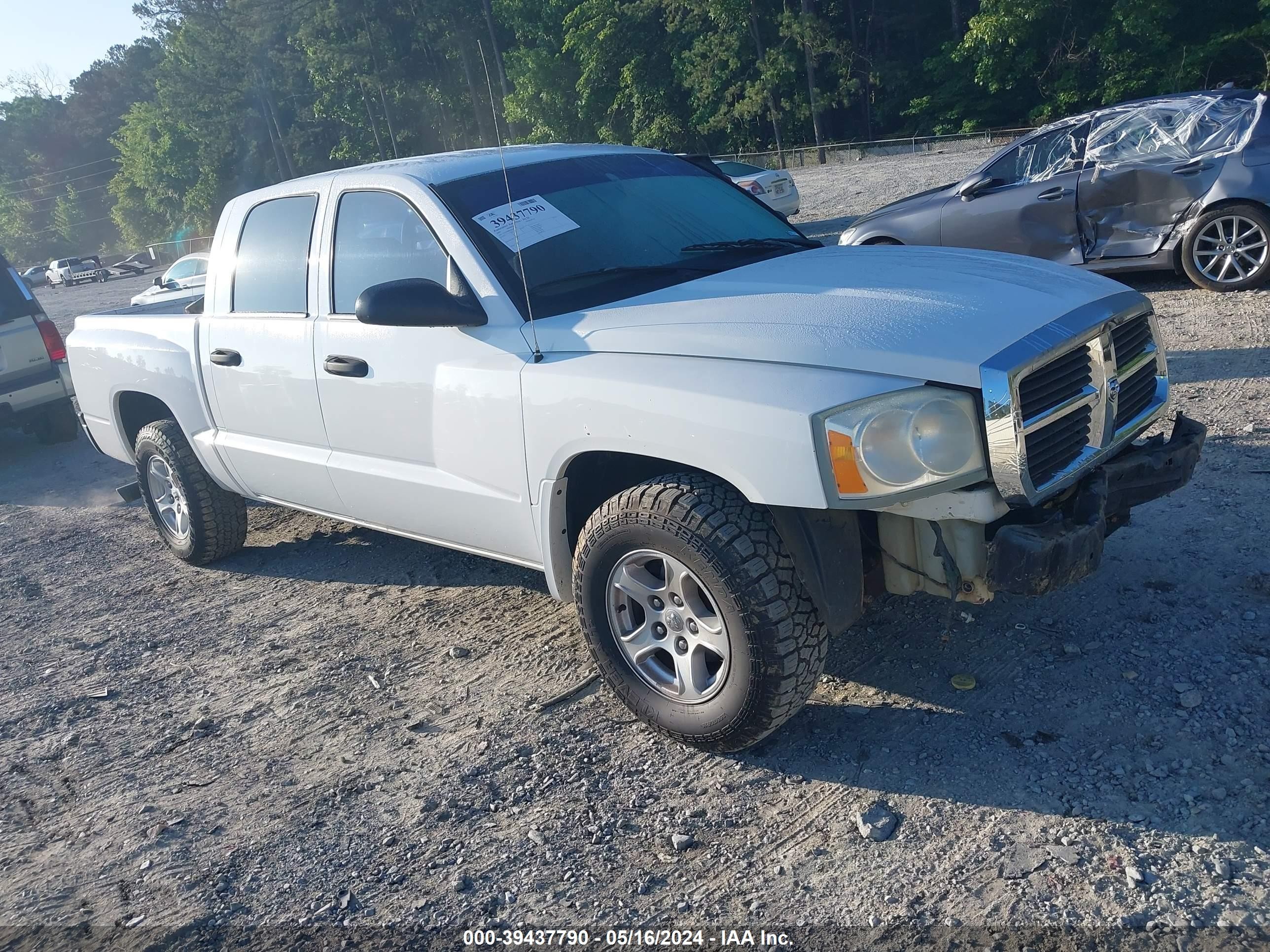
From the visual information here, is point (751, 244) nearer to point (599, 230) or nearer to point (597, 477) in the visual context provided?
point (599, 230)

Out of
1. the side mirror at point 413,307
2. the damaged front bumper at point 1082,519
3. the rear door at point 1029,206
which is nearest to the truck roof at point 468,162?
the side mirror at point 413,307

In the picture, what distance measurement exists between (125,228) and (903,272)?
9231 centimetres

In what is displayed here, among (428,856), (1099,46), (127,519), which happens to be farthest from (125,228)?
(428,856)

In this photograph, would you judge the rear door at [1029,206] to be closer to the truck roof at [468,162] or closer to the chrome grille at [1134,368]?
the truck roof at [468,162]

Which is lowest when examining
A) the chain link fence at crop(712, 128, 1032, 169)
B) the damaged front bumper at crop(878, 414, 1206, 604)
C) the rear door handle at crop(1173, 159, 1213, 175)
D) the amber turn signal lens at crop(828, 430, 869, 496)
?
the damaged front bumper at crop(878, 414, 1206, 604)

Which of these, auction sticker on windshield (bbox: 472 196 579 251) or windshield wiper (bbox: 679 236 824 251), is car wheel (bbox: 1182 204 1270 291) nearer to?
windshield wiper (bbox: 679 236 824 251)

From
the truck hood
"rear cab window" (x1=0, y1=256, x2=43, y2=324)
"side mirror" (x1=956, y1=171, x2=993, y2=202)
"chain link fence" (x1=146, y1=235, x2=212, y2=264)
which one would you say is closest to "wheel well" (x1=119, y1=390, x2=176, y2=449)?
the truck hood

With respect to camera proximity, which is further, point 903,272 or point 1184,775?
point 903,272

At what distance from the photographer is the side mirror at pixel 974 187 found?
356 inches

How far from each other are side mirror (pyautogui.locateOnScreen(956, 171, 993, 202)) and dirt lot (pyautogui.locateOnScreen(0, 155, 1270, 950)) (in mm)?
4613

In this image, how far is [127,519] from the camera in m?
7.16

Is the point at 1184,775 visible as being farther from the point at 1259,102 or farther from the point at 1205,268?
the point at 1259,102

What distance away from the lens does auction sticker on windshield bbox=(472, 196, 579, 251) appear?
Result: 12.5 feet

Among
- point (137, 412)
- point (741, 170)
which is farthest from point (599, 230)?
point (741, 170)
